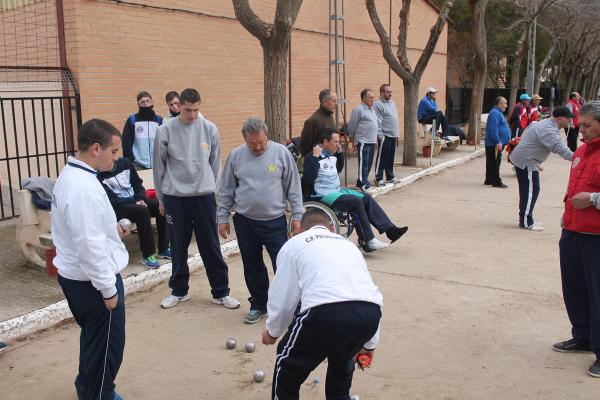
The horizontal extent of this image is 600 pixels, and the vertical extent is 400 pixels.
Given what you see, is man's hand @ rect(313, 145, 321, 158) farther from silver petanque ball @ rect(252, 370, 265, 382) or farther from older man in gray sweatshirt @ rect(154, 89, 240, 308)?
silver petanque ball @ rect(252, 370, 265, 382)

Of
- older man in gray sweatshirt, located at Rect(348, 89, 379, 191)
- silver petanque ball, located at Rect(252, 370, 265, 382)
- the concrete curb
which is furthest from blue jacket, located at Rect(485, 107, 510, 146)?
silver petanque ball, located at Rect(252, 370, 265, 382)

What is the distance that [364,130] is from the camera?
11.2m

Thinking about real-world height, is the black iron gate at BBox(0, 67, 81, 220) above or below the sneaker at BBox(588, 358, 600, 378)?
above

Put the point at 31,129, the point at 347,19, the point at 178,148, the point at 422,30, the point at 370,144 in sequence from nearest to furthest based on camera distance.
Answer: the point at 178,148 → the point at 31,129 → the point at 370,144 → the point at 347,19 → the point at 422,30

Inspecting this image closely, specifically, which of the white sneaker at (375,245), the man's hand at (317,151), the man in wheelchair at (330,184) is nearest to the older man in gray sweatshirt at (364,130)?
the white sneaker at (375,245)

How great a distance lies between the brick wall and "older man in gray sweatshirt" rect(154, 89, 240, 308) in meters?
4.16

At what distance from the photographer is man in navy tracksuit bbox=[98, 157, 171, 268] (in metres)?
6.49

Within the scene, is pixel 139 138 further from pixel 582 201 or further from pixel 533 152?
pixel 582 201

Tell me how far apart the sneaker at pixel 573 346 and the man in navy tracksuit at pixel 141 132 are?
5216 mm

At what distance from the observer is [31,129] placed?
9461 mm

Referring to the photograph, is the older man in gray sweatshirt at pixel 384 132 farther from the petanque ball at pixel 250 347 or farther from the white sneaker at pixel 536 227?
the petanque ball at pixel 250 347

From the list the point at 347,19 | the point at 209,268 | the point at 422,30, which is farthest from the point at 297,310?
the point at 422,30

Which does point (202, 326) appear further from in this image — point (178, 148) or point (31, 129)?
point (31, 129)

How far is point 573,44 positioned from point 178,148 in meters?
34.2
